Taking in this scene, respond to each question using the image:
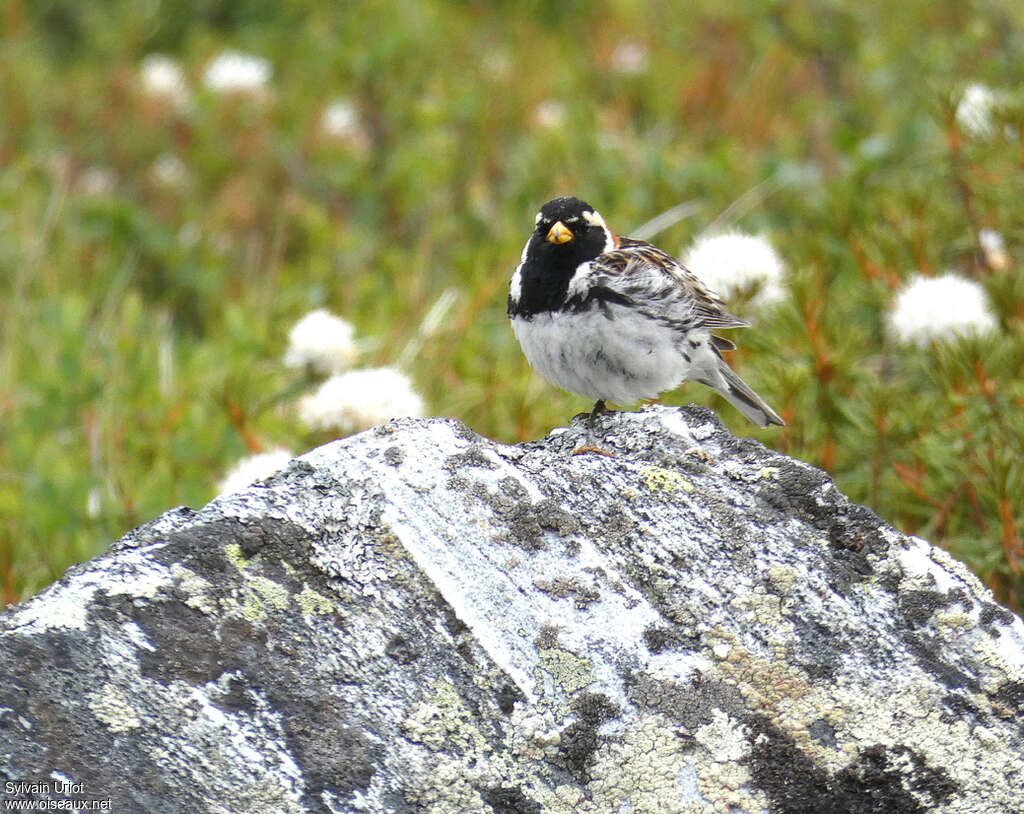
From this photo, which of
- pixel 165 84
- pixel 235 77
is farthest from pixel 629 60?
pixel 165 84

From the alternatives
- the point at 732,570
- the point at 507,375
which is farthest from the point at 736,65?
the point at 732,570

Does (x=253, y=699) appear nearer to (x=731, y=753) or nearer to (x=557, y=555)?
(x=557, y=555)

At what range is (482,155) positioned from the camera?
8133mm

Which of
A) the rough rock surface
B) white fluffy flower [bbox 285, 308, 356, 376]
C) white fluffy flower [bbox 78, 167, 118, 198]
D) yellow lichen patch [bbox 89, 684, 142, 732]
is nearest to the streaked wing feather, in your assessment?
white fluffy flower [bbox 285, 308, 356, 376]

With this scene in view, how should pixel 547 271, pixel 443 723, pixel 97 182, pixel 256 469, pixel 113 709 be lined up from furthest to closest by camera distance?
pixel 97 182
pixel 547 271
pixel 256 469
pixel 443 723
pixel 113 709

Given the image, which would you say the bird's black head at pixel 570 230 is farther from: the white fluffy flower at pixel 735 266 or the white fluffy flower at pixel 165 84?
the white fluffy flower at pixel 165 84

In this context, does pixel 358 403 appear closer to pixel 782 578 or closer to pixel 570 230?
pixel 570 230

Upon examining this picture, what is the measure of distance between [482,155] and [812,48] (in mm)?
2239

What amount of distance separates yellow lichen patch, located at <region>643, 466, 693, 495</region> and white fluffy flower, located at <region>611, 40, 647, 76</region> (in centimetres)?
675

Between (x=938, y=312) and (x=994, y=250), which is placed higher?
(x=994, y=250)

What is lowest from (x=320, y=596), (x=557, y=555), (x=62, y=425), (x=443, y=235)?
(x=320, y=596)

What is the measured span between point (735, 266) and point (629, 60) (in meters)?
5.06

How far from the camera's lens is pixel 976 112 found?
5.44m

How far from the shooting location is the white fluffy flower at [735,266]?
4.36 m
